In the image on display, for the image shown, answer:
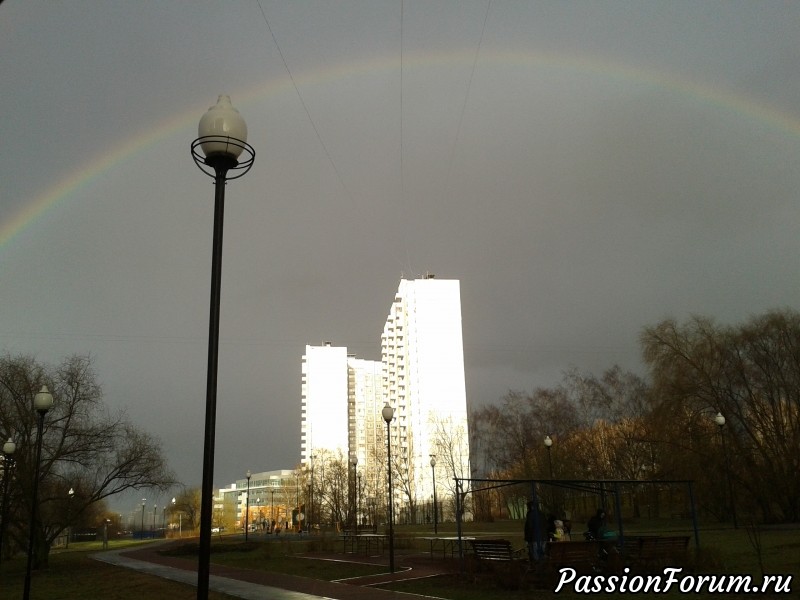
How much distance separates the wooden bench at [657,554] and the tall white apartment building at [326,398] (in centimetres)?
14474

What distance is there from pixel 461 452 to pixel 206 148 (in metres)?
81.8

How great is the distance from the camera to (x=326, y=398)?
162000 mm

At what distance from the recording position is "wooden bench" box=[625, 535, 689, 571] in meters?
16.0

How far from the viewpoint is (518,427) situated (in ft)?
227

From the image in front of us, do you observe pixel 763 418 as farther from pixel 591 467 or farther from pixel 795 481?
pixel 591 467

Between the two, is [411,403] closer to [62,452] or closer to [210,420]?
[62,452]

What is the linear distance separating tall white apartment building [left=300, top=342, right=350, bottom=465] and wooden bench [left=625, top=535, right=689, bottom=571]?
145 metres

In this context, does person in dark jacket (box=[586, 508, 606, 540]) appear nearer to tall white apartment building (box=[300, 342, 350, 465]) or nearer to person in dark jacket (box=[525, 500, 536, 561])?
person in dark jacket (box=[525, 500, 536, 561])

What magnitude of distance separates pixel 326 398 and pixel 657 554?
14873 cm

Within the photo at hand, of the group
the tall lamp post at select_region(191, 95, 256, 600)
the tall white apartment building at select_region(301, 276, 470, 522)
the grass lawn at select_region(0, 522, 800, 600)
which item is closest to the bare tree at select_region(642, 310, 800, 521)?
the grass lawn at select_region(0, 522, 800, 600)

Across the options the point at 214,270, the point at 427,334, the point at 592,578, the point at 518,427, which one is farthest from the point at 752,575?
the point at 427,334

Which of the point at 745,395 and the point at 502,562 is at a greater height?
the point at 745,395

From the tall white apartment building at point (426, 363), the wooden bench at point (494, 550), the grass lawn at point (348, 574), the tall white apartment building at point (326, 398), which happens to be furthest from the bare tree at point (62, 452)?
the tall white apartment building at point (326, 398)

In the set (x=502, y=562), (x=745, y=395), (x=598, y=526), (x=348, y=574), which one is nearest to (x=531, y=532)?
(x=502, y=562)
